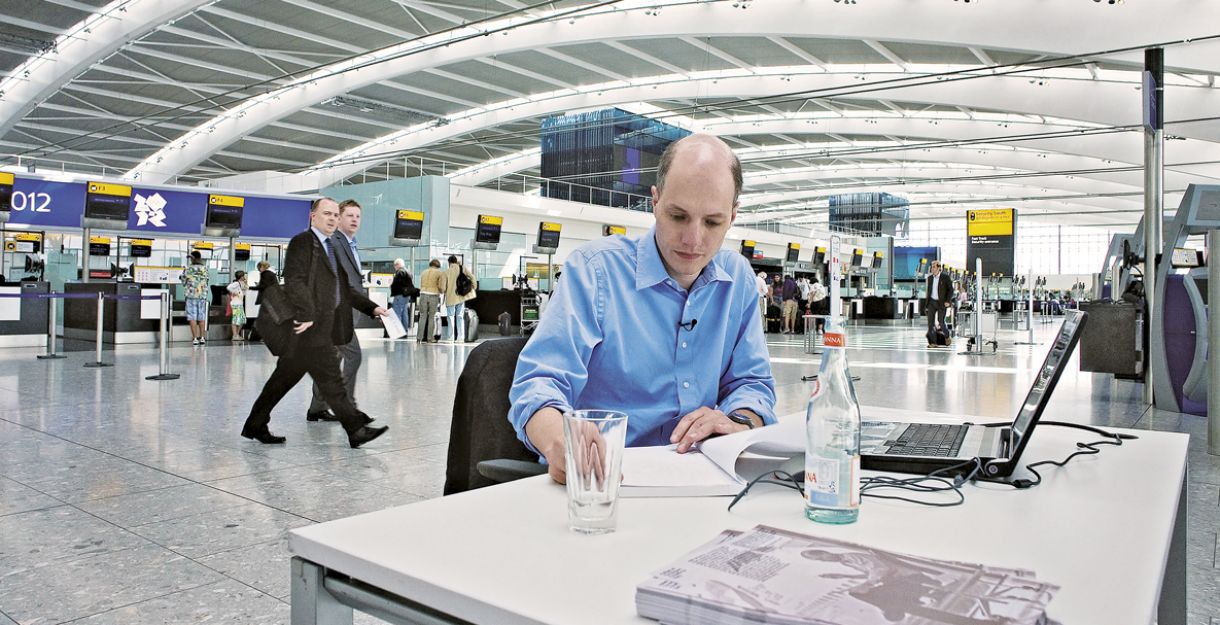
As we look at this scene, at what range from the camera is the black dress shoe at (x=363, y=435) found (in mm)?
4160

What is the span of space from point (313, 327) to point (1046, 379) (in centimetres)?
390

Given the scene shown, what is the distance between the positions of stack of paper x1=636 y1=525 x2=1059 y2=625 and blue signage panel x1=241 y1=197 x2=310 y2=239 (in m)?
15.5

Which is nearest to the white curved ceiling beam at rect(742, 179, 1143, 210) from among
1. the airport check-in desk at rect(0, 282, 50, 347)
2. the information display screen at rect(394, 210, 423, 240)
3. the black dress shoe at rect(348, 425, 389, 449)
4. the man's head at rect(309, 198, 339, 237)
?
the information display screen at rect(394, 210, 423, 240)

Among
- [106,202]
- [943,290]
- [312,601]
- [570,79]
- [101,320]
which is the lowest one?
[101,320]

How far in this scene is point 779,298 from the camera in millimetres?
21078

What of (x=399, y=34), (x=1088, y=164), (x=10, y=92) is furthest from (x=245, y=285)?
(x=1088, y=164)

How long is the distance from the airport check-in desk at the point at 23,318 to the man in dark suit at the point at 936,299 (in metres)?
13.1

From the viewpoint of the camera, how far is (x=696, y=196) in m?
1.53

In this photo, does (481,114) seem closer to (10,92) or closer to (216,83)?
(216,83)

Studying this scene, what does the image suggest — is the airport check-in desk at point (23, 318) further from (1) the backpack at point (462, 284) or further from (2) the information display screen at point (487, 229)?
(2) the information display screen at point (487, 229)

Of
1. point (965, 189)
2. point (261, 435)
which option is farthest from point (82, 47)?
point (965, 189)

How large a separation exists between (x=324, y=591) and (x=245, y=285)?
1364cm

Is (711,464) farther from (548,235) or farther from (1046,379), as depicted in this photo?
(548,235)

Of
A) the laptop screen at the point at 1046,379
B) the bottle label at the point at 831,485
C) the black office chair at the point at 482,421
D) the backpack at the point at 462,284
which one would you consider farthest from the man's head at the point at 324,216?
the backpack at the point at 462,284
